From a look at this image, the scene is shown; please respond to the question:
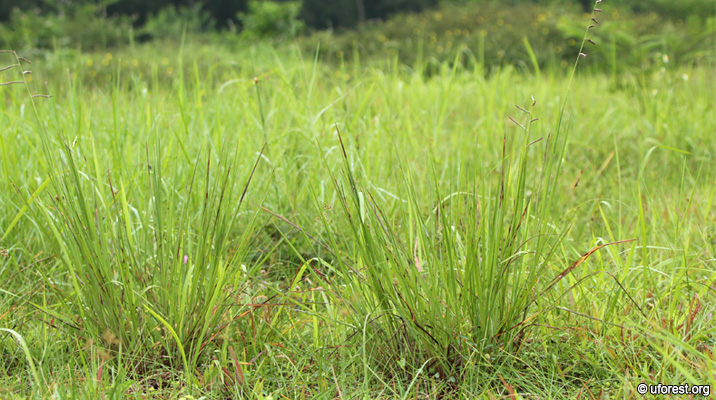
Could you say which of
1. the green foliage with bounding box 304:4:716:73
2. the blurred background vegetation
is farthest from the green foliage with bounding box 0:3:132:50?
the green foliage with bounding box 304:4:716:73

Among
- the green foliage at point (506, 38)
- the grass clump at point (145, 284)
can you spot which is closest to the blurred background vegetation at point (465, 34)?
the green foliage at point (506, 38)

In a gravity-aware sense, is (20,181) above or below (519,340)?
above

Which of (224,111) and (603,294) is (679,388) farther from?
(224,111)


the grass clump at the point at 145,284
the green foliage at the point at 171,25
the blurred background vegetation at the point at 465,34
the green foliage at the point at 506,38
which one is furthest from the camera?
the green foliage at the point at 171,25

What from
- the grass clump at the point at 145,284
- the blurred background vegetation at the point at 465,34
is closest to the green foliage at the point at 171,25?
the blurred background vegetation at the point at 465,34

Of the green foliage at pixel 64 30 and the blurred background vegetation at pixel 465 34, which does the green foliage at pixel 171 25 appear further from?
the green foliage at pixel 64 30

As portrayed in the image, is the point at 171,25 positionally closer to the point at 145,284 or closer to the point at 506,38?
the point at 506,38

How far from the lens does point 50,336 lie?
1458 mm

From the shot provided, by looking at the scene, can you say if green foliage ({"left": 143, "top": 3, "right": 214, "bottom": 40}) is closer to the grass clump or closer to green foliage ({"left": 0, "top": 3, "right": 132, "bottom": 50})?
green foliage ({"left": 0, "top": 3, "right": 132, "bottom": 50})

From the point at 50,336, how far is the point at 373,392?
2.94 ft

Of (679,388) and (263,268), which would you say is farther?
(263,268)

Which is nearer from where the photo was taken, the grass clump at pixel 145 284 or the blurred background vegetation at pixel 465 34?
the grass clump at pixel 145 284

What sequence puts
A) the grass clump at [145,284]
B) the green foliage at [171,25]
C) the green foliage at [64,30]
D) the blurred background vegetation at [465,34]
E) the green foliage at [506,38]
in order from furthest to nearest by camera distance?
the green foliage at [171,25] < the green foliage at [64,30] < the green foliage at [506,38] < the blurred background vegetation at [465,34] < the grass clump at [145,284]

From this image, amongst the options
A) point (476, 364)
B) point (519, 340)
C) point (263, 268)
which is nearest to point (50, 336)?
point (263, 268)
